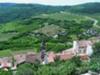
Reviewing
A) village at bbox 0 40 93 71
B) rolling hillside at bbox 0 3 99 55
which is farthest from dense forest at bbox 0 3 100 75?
village at bbox 0 40 93 71

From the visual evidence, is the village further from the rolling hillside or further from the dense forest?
the rolling hillside

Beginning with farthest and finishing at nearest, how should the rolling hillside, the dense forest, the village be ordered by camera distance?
the rolling hillside → the village → the dense forest

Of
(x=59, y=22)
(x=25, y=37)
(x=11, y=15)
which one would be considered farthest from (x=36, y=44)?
(x=11, y=15)

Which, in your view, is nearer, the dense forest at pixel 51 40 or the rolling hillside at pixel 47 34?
the dense forest at pixel 51 40

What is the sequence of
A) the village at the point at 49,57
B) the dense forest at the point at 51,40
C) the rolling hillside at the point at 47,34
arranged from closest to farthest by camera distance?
the dense forest at the point at 51,40
the village at the point at 49,57
the rolling hillside at the point at 47,34

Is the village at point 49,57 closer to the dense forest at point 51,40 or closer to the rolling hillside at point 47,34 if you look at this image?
the dense forest at point 51,40

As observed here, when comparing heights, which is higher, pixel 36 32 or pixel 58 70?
pixel 58 70

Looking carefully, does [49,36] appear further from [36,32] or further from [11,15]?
[11,15]

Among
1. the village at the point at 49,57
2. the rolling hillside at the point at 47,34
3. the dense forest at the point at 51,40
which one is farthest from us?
the rolling hillside at the point at 47,34

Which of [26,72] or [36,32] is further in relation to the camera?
[36,32]

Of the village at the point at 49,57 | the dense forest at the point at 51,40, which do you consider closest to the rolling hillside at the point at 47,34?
the dense forest at the point at 51,40

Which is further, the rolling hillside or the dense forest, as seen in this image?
the rolling hillside
